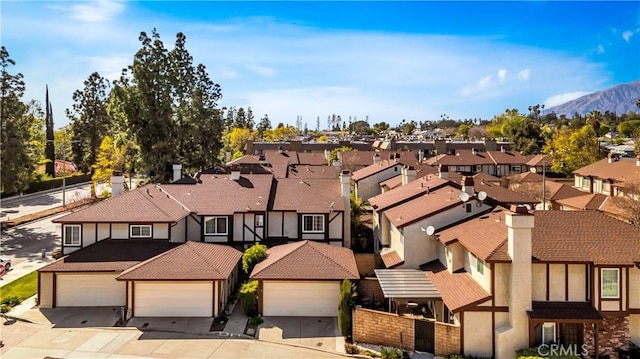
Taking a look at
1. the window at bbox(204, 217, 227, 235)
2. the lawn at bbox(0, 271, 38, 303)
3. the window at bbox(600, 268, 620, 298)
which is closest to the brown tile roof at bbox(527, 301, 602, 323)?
the window at bbox(600, 268, 620, 298)

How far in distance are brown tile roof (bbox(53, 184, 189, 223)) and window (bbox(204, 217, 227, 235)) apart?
Result: 1557 millimetres

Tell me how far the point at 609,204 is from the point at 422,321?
1279 inches

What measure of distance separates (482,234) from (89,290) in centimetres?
1961

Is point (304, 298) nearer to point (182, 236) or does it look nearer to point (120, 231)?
point (182, 236)

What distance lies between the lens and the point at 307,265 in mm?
22672

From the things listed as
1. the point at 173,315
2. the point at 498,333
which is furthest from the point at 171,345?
the point at 498,333

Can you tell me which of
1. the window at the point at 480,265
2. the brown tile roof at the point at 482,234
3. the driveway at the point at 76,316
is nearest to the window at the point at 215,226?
the driveway at the point at 76,316

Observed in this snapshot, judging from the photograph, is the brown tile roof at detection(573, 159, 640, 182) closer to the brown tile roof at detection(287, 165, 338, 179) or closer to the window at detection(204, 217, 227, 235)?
the brown tile roof at detection(287, 165, 338, 179)

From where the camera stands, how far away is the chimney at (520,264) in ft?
57.2

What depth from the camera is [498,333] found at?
58.5 feet

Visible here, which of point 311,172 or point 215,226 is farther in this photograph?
point 311,172

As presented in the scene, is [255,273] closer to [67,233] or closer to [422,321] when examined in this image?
[422,321]

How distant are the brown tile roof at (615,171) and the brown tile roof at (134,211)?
133 feet

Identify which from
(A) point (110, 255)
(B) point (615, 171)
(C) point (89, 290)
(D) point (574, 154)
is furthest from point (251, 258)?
(D) point (574, 154)
